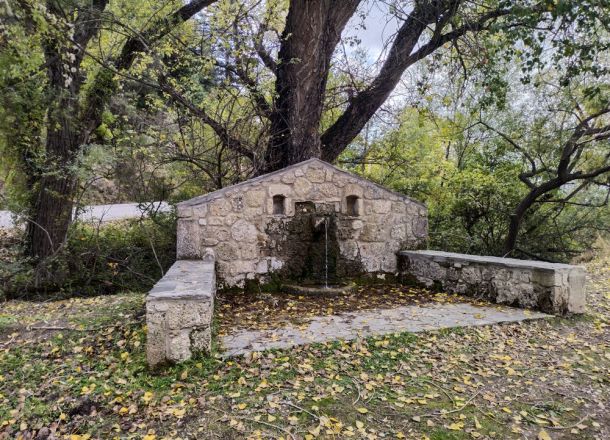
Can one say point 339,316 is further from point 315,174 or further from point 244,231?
point 315,174

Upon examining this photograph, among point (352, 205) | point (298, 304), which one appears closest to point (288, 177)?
point (352, 205)

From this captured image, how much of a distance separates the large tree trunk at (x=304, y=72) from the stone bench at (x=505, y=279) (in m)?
2.69

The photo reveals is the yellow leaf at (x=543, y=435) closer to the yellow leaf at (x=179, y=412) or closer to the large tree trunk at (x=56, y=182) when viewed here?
the yellow leaf at (x=179, y=412)

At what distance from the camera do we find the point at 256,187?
226 inches

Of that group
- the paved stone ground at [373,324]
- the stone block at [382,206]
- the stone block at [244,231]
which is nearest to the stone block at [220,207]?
the stone block at [244,231]

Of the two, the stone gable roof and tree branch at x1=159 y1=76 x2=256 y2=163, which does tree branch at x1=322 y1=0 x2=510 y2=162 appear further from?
the stone gable roof

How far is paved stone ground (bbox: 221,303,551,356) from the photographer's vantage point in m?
3.79

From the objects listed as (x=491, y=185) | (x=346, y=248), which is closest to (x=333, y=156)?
(x=346, y=248)

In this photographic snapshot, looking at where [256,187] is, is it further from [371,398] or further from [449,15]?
[449,15]

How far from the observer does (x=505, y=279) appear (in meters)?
5.24

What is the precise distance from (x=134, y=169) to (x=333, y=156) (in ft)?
12.6

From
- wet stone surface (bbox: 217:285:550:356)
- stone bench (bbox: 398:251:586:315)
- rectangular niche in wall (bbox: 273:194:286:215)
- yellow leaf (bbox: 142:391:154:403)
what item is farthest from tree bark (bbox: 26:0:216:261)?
stone bench (bbox: 398:251:586:315)

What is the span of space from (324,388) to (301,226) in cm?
315

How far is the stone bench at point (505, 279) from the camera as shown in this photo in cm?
482
